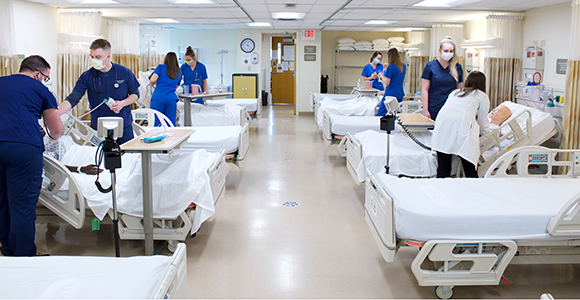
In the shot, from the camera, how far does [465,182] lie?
347 cm

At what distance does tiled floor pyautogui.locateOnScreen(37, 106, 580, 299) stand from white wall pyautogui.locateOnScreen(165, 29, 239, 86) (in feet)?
24.6

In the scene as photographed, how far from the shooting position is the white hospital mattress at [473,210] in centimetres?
271

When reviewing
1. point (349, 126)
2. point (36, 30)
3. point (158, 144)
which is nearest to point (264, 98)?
point (36, 30)

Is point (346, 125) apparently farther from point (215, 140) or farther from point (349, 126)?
point (215, 140)

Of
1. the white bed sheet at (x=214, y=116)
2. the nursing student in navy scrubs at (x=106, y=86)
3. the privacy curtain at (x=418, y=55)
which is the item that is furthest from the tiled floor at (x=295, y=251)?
the privacy curtain at (x=418, y=55)

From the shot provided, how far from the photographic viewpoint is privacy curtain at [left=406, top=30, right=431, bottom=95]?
10016 mm

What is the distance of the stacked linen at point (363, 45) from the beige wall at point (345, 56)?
76 cm

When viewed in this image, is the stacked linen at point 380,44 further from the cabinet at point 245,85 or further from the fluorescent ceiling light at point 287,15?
the fluorescent ceiling light at point 287,15

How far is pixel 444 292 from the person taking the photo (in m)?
2.81

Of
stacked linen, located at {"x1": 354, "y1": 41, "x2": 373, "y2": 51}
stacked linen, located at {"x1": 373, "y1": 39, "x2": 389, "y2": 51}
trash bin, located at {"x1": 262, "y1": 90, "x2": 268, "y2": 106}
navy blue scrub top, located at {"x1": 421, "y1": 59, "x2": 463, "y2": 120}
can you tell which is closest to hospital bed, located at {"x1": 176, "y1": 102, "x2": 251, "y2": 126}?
navy blue scrub top, located at {"x1": 421, "y1": 59, "x2": 463, "y2": 120}

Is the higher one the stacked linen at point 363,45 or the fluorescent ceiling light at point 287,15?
the fluorescent ceiling light at point 287,15

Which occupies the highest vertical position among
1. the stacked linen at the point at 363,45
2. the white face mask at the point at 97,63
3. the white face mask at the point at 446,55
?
the stacked linen at the point at 363,45

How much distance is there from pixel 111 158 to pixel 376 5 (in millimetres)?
4949

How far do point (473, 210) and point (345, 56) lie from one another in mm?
10215
